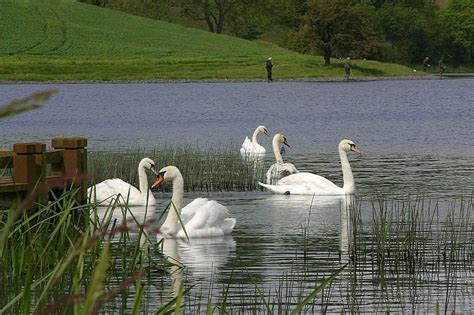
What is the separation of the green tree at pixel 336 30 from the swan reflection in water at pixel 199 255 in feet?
285

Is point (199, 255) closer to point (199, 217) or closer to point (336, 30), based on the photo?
point (199, 217)

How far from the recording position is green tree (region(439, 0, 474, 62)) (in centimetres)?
14025

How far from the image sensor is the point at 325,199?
17859 mm

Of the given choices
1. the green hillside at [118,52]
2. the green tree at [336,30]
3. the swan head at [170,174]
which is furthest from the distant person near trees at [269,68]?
the swan head at [170,174]

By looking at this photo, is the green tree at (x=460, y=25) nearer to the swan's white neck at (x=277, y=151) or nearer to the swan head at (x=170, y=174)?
the swan's white neck at (x=277, y=151)

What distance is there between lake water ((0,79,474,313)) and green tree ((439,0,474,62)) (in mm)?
76641

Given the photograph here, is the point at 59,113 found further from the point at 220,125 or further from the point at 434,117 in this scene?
the point at 434,117

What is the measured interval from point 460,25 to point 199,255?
436ft

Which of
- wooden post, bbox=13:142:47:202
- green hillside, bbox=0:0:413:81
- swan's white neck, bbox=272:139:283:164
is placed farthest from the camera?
green hillside, bbox=0:0:413:81

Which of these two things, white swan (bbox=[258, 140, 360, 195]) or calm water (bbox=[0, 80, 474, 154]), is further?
calm water (bbox=[0, 80, 474, 154])

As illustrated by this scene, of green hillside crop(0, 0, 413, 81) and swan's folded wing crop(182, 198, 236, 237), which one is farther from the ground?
green hillside crop(0, 0, 413, 81)

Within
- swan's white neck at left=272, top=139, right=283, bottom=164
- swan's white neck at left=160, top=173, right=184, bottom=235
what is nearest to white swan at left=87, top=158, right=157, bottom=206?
swan's white neck at left=160, top=173, right=184, bottom=235

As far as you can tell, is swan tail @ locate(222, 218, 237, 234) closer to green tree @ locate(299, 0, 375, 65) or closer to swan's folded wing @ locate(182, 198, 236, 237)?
swan's folded wing @ locate(182, 198, 236, 237)

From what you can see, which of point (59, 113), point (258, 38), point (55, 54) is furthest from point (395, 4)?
point (59, 113)
